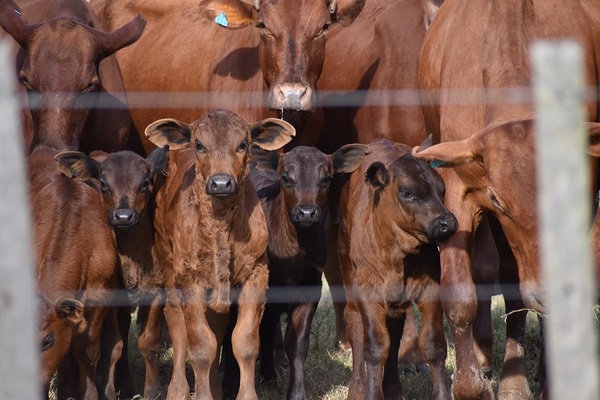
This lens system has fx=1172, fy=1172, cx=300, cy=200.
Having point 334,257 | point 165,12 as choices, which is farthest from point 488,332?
point 165,12

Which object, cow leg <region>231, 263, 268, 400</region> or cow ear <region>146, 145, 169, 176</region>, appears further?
cow ear <region>146, 145, 169, 176</region>

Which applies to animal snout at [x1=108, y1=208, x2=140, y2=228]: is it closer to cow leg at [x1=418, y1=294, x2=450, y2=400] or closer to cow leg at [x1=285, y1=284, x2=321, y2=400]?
Answer: cow leg at [x1=285, y1=284, x2=321, y2=400]

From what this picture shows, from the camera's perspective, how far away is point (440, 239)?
247 inches

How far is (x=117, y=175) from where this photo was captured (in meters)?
6.93

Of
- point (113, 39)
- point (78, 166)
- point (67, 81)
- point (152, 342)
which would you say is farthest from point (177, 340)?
point (113, 39)

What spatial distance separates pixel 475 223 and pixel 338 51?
310cm

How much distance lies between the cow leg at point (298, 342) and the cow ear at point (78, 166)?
146cm

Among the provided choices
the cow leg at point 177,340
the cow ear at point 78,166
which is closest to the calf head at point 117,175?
the cow ear at point 78,166

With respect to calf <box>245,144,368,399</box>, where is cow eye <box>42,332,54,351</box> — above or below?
below

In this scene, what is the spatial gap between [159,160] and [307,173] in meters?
0.99

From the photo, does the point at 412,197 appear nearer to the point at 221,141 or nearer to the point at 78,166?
the point at 221,141

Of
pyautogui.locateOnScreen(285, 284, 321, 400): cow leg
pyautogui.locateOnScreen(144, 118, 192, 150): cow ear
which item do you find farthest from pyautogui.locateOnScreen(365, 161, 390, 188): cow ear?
pyautogui.locateOnScreen(144, 118, 192, 150): cow ear

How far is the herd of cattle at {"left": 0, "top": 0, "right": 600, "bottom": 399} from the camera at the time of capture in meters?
6.34

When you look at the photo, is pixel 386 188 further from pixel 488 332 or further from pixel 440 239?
pixel 488 332
